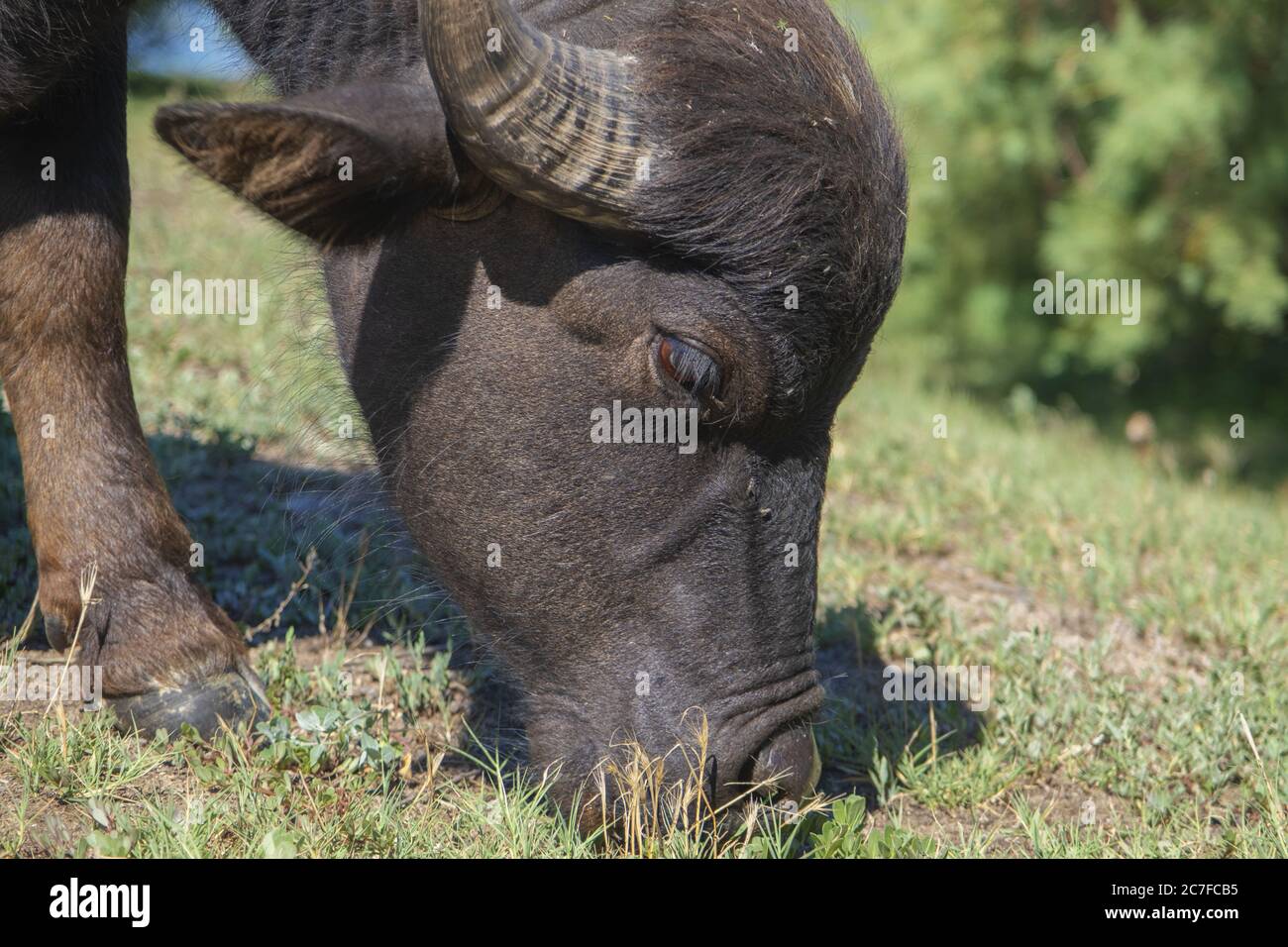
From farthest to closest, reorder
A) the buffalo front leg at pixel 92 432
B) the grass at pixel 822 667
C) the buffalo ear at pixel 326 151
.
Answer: the buffalo front leg at pixel 92 432 → the grass at pixel 822 667 → the buffalo ear at pixel 326 151

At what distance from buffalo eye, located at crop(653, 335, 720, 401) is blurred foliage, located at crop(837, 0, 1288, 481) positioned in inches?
339

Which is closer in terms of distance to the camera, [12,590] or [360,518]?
[12,590]

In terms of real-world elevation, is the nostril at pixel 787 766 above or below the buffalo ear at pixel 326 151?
below

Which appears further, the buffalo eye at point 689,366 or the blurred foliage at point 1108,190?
the blurred foliage at point 1108,190

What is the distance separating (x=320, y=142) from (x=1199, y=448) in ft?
37.2

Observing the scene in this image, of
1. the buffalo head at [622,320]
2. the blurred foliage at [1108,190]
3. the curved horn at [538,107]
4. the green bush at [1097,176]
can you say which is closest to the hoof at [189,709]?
the buffalo head at [622,320]

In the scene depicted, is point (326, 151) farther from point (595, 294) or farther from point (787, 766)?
point (787, 766)

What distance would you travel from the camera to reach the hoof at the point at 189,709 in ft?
13.0

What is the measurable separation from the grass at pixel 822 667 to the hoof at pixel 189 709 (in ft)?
0.32

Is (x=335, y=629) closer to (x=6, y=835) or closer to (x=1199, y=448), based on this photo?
(x=6, y=835)

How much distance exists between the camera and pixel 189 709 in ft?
13.1

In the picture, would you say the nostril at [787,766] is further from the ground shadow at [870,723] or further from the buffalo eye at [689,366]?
the buffalo eye at [689,366]

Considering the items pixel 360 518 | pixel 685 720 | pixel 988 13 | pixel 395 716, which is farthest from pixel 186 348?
pixel 988 13

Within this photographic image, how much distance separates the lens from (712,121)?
3221 millimetres
